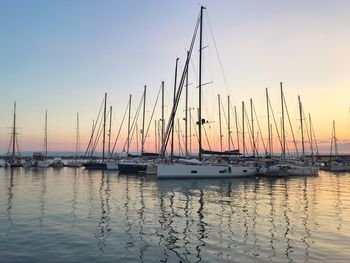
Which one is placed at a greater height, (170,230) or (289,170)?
(289,170)

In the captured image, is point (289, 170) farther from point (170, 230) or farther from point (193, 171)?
point (170, 230)

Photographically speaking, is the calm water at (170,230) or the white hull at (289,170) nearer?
the calm water at (170,230)

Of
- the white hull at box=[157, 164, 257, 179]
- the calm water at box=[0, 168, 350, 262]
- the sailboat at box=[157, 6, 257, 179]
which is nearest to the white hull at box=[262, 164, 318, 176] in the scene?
the sailboat at box=[157, 6, 257, 179]

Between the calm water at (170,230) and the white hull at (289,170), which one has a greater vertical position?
the white hull at (289,170)

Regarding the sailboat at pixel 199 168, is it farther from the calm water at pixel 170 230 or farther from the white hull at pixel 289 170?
the calm water at pixel 170 230

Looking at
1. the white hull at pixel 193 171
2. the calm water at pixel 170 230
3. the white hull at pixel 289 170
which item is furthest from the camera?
the white hull at pixel 289 170

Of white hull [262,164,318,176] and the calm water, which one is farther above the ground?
white hull [262,164,318,176]

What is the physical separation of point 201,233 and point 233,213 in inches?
264

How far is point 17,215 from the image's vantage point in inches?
865

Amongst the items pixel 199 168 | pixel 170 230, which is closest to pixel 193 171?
pixel 199 168

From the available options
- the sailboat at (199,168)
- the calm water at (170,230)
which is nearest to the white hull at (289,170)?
the sailboat at (199,168)

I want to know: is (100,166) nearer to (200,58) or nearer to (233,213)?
(200,58)

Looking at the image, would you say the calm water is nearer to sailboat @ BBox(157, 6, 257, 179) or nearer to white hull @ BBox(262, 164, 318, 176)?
sailboat @ BBox(157, 6, 257, 179)

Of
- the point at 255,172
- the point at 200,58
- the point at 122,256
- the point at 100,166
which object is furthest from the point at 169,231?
the point at 100,166
